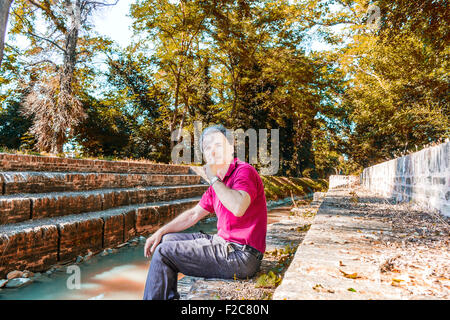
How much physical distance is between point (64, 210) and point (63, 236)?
0.82 metres

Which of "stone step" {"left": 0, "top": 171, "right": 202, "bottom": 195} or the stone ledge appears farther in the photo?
"stone step" {"left": 0, "top": 171, "right": 202, "bottom": 195}

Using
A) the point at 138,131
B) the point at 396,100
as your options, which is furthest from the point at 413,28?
the point at 138,131

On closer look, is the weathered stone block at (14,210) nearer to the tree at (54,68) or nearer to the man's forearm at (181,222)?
the man's forearm at (181,222)

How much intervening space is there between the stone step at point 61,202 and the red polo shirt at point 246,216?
3405 millimetres

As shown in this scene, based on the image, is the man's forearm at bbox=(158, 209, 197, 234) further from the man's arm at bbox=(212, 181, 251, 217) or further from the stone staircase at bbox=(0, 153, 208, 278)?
the stone staircase at bbox=(0, 153, 208, 278)

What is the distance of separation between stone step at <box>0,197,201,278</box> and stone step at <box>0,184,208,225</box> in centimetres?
13

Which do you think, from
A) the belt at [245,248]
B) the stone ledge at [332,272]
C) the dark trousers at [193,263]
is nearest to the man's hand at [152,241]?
the dark trousers at [193,263]

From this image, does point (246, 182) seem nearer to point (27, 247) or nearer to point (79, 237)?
point (27, 247)

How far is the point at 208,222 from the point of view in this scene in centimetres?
914

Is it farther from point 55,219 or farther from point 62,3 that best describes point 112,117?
point 55,219

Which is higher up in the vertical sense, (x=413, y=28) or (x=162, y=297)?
(x=413, y=28)

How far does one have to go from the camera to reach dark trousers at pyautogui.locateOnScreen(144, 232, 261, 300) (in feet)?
6.27

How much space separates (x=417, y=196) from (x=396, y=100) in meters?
8.32

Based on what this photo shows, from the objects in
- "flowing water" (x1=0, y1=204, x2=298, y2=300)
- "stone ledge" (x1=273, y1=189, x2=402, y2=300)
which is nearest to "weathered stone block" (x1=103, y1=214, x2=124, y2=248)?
"flowing water" (x1=0, y1=204, x2=298, y2=300)
